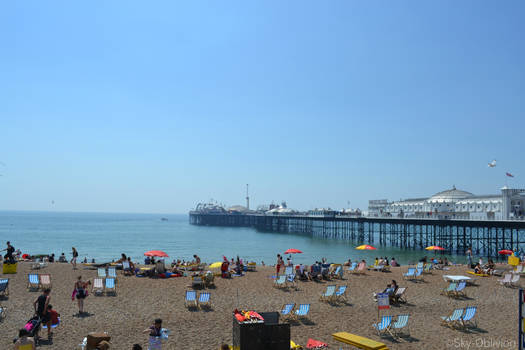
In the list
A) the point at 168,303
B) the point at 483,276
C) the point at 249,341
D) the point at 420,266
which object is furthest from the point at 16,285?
the point at 483,276

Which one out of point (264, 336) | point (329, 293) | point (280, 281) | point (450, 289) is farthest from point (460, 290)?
point (264, 336)

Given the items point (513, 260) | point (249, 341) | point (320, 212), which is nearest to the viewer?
point (249, 341)

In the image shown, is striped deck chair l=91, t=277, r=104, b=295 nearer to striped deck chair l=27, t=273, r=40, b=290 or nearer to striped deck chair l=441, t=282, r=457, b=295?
striped deck chair l=27, t=273, r=40, b=290

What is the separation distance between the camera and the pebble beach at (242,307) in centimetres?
830

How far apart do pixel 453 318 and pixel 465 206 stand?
48.7m

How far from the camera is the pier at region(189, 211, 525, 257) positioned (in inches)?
1614

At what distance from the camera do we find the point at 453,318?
30.8 ft

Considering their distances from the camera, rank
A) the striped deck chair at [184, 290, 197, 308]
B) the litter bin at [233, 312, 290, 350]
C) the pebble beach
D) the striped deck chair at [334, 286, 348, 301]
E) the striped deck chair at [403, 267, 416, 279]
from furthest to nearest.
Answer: the striped deck chair at [403, 267, 416, 279]
the striped deck chair at [334, 286, 348, 301]
the striped deck chair at [184, 290, 197, 308]
the pebble beach
the litter bin at [233, 312, 290, 350]

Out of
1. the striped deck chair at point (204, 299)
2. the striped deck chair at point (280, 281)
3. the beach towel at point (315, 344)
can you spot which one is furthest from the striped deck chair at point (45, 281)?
the beach towel at point (315, 344)

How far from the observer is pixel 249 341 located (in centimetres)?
517

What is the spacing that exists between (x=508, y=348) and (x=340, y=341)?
325cm

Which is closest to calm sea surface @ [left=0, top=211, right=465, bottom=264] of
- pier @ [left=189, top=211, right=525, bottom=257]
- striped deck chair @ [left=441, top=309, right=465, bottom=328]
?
pier @ [left=189, top=211, right=525, bottom=257]

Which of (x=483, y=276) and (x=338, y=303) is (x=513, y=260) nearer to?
(x=483, y=276)

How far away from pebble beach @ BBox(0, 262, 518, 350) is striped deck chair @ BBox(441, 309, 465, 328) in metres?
0.25
